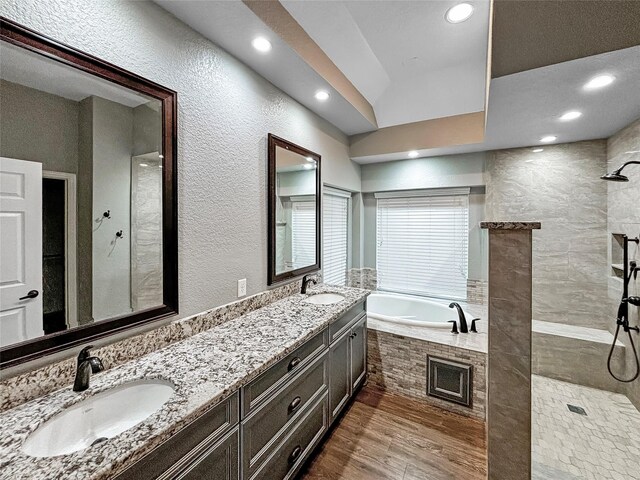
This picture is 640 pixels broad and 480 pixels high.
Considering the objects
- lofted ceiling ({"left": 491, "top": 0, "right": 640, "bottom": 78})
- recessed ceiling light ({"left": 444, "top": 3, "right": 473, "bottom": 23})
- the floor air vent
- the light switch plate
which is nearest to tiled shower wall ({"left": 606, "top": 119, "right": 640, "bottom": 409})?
the floor air vent

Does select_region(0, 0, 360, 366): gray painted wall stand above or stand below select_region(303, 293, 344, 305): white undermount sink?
above

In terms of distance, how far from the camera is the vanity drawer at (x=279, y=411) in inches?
48.4

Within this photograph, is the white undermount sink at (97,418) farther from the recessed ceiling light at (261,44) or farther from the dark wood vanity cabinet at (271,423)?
the recessed ceiling light at (261,44)

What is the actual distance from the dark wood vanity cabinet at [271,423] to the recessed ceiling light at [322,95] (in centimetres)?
185

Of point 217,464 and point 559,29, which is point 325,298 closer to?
point 217,464

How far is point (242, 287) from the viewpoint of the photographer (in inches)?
76.5

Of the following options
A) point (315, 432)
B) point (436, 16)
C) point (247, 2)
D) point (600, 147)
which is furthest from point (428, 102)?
point (315, 432)

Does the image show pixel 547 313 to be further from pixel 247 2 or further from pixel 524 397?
pixel 247 2

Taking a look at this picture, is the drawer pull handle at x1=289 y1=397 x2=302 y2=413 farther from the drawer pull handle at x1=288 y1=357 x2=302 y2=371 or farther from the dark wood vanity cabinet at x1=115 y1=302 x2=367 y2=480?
the drawer pull handle at x1=288 y1=357 x2=302 y2=371

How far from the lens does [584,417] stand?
2.14 metres

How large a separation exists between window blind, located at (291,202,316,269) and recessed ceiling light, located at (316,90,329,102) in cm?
94

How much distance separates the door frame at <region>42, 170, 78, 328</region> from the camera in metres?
1.11

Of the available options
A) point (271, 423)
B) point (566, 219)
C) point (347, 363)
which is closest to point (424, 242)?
point (566, 219)

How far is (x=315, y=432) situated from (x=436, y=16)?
2966 millimetres
